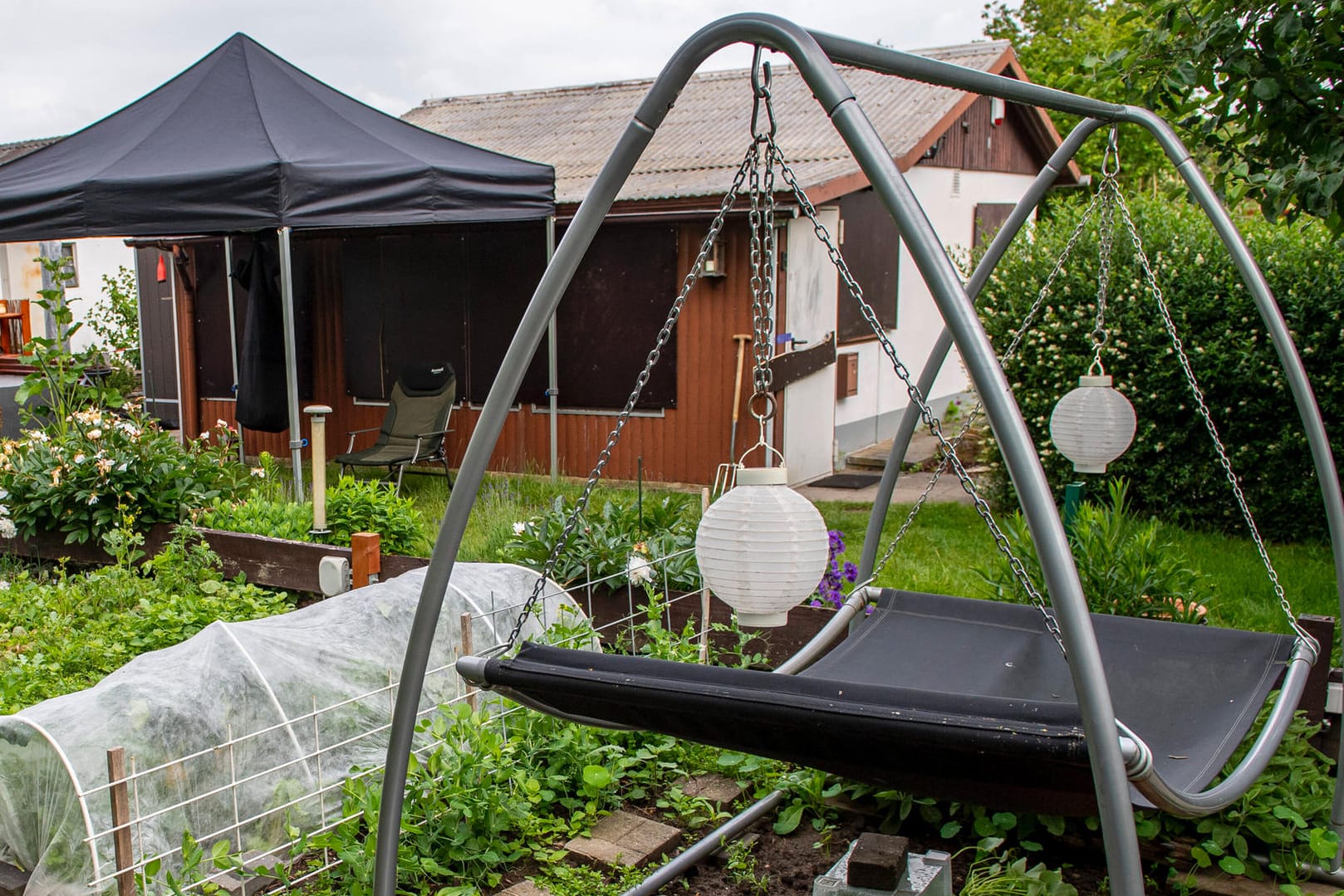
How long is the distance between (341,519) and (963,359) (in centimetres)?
428

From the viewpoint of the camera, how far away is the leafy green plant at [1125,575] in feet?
12.6

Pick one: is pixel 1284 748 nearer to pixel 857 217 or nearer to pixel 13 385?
pixel 857 217

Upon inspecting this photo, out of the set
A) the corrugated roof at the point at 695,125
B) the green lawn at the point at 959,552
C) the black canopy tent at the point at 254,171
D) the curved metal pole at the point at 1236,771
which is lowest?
the green lawn at the point at 959,552

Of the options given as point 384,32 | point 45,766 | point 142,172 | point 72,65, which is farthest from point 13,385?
point 45,766

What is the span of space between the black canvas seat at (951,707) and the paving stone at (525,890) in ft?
2.25

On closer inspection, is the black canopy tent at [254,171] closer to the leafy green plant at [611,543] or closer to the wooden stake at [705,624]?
the leafy green plant at [611,543]

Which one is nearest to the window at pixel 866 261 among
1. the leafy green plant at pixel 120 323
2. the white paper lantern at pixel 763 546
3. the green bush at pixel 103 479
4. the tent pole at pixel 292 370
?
the tent pole at pixel 292 370

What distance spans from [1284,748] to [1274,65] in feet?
7.38

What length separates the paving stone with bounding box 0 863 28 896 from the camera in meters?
2.73

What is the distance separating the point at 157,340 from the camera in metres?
12.5

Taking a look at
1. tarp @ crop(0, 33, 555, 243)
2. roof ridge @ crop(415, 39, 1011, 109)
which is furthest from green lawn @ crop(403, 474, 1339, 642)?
roof ridge @ crop(415, 39, 1011, 109)

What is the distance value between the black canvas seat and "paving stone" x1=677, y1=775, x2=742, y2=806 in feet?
1.90

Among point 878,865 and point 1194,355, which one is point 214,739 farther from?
point 1194,355

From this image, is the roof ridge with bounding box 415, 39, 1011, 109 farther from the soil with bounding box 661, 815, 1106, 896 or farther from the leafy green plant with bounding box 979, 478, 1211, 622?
the soil with bounding box 661, 815, 1106, 896
